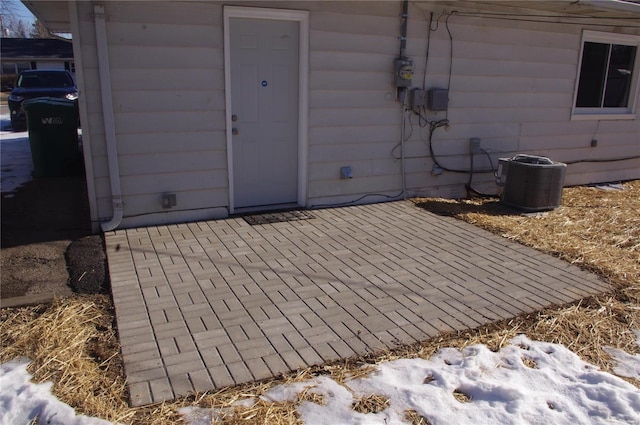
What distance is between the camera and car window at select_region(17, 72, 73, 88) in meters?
14.0

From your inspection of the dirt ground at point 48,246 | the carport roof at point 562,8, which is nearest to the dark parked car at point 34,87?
the carport roof at point 562,8

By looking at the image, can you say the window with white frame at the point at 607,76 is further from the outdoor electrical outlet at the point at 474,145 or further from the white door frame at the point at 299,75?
the white door frame at the point at 299,75

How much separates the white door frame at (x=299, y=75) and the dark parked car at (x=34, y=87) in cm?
985

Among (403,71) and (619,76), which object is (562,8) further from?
(403,71)

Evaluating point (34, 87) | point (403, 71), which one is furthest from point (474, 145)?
point (34, 87)

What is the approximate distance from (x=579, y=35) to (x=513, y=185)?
3007 millimetres

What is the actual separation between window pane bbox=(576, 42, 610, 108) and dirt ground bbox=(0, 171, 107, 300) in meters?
7.59

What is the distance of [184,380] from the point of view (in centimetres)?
275

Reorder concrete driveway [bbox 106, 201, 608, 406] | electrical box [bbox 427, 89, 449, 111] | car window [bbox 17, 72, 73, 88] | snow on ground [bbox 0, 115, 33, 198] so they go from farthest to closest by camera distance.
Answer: car window [bbox 17, 72, 73, 88] < snow on ground [bbox 0, 115, 33, 198] < electrical box [bbox 427, 89, 449, 111] < concrete driveway [bbox 106, 201, 608, 406]

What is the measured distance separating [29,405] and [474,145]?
20.5ft

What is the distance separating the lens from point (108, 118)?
4977 millimetres

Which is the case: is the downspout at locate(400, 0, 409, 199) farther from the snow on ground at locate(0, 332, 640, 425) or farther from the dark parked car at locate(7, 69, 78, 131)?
the dark parked car at locate(7, 69, 78, 131)

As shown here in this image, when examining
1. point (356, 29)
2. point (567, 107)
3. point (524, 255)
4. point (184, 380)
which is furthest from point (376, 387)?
point (567, 107)

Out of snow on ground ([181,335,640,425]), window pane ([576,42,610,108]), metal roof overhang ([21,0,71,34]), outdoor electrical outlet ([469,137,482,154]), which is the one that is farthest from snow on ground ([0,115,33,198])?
window pane ([576,42,610,108])
